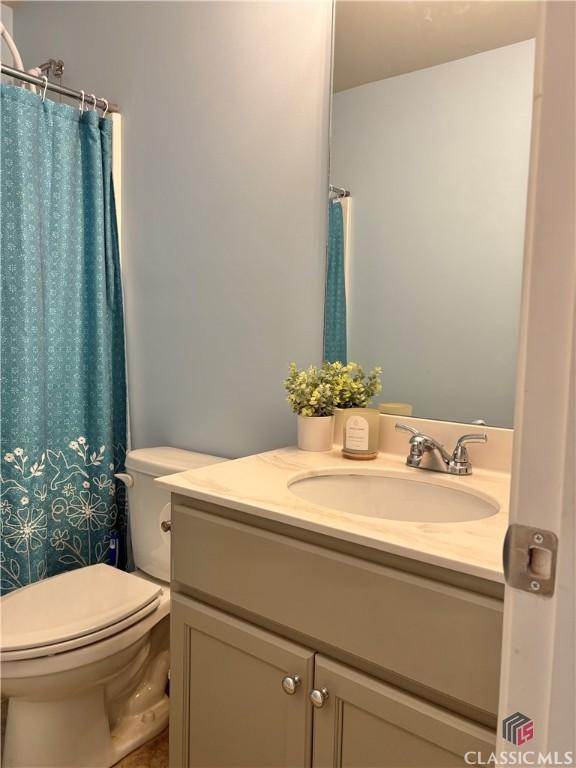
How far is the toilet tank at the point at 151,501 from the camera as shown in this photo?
165cm

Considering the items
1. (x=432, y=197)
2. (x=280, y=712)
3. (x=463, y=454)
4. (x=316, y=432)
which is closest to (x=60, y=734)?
(x=280, y=712)

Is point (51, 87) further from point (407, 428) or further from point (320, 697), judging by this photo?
point (320, 697)

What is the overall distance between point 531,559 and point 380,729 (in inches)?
23.1

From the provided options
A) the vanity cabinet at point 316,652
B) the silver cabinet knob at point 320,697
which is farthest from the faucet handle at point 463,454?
the silver cabinet knob at point 320,697

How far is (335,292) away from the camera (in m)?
1.50

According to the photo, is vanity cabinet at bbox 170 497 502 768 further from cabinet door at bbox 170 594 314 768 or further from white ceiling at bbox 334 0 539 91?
white ceiling at bbox 334 0 539 91

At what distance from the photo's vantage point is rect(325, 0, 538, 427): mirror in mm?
1245

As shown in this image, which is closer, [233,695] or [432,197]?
[233,695]

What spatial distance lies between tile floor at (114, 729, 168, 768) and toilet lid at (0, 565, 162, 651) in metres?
0.45

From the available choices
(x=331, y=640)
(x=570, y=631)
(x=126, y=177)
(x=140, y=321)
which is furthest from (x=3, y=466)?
(x=570, y=631)

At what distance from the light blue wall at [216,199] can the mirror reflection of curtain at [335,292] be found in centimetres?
3

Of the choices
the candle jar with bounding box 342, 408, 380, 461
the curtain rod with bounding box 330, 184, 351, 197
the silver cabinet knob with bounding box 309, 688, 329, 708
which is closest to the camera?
the silver cabinet knob with bounding box 309, 688, 329, 708

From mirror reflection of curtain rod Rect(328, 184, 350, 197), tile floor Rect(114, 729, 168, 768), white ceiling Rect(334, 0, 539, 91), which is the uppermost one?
white ceiling Rect(334, 0, 539, 91)

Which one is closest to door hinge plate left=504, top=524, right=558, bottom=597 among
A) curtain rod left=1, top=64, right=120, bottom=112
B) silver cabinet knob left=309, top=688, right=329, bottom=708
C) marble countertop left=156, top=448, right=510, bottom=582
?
marble countertop left=156, top=448, right=510, bottom=582
